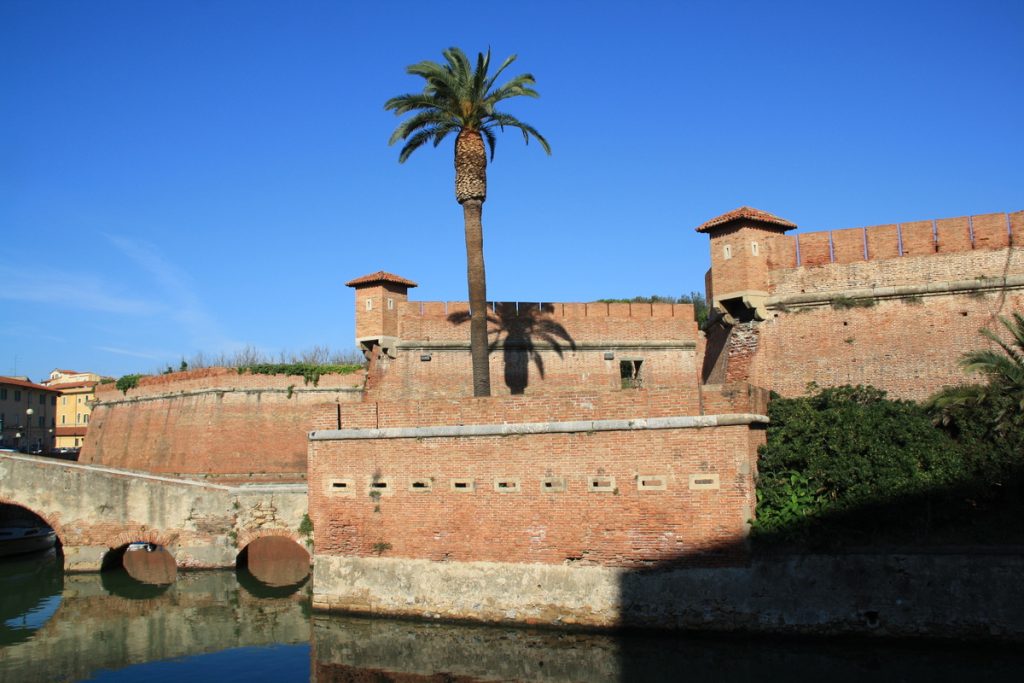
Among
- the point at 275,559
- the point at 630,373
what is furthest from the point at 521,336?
the point at 275,559

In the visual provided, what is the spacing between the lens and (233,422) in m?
24.6

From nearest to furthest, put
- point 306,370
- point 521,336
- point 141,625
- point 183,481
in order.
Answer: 1. point 141,625
2. point 183,481
3. point 521,336
4. point 306,370

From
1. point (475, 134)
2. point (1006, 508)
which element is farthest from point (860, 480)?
point (475, 134)

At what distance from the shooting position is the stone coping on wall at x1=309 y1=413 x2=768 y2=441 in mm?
11336

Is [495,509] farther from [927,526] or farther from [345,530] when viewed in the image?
[927,526]

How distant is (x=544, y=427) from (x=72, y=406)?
59921mm

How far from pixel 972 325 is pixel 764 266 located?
11.9ft

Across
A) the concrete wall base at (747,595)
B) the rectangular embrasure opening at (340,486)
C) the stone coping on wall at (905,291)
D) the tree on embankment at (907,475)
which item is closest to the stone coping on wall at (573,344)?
the stone coping on wall at (905,291)

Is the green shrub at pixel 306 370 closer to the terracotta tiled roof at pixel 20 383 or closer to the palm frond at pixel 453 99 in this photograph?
the palm frond at pixel 453 99

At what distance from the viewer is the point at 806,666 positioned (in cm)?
993

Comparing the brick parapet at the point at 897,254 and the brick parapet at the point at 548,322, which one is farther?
the brick parapet at the point at 548,322

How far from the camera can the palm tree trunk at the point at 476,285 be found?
1524cm

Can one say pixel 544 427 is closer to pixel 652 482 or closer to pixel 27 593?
pixel 652 482

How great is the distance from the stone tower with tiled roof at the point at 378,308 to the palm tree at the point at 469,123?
4513mm
